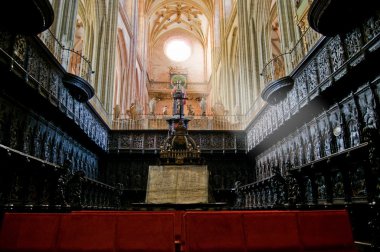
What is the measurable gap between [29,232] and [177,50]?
3727cm

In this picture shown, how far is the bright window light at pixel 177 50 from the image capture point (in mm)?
37719

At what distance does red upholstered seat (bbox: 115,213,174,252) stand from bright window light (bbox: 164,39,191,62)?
35995 millimetres

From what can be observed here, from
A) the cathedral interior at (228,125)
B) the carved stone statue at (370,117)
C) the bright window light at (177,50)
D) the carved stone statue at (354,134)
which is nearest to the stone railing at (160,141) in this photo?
the cathedral interior at (228,125)

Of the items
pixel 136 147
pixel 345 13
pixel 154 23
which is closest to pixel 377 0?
pixel 345 13

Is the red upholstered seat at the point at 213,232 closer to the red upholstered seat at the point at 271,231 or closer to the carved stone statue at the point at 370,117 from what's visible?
the red upholstered seat at the point at 271,231

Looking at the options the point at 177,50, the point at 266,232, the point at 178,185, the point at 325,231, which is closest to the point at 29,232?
the point at 266,232

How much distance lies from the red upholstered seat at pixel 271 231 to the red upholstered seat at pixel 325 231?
0.08 metres

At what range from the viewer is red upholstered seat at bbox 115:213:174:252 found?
2621 mm

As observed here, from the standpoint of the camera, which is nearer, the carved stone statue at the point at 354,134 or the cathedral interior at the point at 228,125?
the cathedral interior at the point at 228,125

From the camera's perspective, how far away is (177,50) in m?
38.3

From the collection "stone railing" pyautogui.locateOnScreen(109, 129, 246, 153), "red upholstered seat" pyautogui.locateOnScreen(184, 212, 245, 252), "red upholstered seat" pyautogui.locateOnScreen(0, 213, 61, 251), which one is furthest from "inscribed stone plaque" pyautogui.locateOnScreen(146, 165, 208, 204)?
"stone railing" pyautogui.locateOnScreen(109, 129, 246, 153)

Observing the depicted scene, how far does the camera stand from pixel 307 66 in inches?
324

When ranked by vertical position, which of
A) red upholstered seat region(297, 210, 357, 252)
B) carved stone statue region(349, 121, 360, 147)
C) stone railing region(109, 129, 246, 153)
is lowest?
red upholstered seat region(297, 210, 357, 252)

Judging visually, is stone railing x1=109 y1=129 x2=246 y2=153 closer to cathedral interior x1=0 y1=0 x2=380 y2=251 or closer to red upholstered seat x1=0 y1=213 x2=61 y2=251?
cathedral interior x1=0 y1=0 x2=380 y2=251
